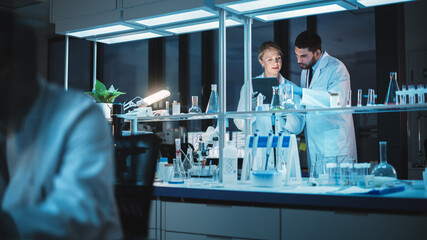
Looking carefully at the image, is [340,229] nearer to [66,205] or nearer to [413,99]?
[413,99]

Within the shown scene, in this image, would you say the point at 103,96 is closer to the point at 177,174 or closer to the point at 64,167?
the point at 177,174

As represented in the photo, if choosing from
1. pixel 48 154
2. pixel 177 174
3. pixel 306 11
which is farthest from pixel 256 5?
pixel 48 154

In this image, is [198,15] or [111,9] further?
[111,9]

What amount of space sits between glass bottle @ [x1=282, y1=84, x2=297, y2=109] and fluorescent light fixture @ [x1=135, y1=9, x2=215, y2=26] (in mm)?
766

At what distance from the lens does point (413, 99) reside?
232 cm

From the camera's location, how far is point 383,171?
239 cm

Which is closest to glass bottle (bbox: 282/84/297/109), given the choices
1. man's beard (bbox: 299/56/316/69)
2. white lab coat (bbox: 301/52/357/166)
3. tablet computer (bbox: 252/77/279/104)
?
tablet computer (bbox: 252/77/279/104)

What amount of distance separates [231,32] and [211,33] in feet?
1.77

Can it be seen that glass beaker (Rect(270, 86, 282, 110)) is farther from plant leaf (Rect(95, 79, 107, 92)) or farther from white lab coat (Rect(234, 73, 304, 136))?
plant leaf (Rect(95, 79, 107, 92))

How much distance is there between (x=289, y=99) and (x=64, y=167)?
1915 mm

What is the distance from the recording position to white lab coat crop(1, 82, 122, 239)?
0.92 m

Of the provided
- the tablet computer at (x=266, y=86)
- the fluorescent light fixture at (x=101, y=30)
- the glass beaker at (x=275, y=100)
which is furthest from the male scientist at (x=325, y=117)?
the fluorescent light fixture at (x=101, y=30)

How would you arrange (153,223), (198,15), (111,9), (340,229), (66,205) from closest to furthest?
(66,205) < (340,229) < (153,223) < (198,15) < (111,9)

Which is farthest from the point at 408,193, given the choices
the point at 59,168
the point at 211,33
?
the point at 211,33
